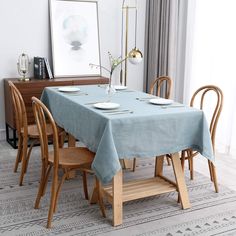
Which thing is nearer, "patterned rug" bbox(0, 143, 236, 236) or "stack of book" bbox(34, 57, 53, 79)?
"patterned rug" bbox(0, 143, 236, 236)

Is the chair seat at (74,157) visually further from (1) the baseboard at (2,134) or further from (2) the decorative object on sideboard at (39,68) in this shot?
(1) the baseboard at (2,134)

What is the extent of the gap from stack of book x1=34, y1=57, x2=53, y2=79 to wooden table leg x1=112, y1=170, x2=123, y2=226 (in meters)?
2.23

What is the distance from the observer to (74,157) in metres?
2.70

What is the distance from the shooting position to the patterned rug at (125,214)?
2529mm

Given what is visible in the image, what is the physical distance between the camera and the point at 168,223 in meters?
2.64

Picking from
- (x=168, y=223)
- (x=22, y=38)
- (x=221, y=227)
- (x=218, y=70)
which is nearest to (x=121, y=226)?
(x=168, y=223)

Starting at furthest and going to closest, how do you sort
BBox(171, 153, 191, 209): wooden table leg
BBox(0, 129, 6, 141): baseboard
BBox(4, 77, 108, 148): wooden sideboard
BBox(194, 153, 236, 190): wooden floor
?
1. BBox(0, 129, 6, 141): baseboard
2. BBox(4, 77, 108, 148): wooden sideboard
3. BBox(194, 153, 236, 190): wooden floor
4. BBox(171, 153, 191, 209): wooden table leg

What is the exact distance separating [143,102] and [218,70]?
1.55m

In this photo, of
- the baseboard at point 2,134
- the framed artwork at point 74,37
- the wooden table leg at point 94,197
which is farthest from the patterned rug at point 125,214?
the framed artwork at point 74,37

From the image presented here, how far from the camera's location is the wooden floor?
135 inches

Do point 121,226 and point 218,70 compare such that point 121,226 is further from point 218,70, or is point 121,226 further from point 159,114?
point 218,70

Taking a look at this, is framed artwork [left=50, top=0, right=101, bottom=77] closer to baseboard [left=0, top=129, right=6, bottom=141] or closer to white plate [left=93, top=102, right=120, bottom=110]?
baseboard [left=0, top=129, right=6, bottom=141]

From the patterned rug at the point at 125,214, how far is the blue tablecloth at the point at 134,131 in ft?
1.30

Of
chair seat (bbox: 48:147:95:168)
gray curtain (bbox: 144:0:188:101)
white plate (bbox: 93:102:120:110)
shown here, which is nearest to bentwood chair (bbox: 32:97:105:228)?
chair seat (bbox: 48:147:95:168)
